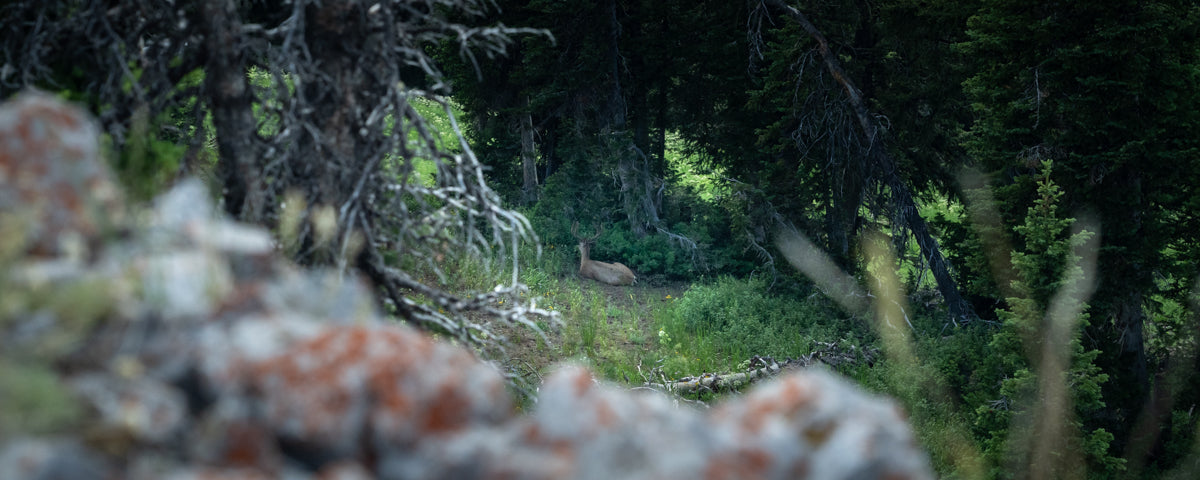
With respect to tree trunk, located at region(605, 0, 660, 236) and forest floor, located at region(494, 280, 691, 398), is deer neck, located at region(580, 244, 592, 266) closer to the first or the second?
forest floor, located at region(494, 280, 691, 398)

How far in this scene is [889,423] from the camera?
6.07 ft

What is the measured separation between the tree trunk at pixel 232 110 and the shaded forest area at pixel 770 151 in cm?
1

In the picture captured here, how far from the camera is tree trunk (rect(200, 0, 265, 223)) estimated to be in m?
3.63

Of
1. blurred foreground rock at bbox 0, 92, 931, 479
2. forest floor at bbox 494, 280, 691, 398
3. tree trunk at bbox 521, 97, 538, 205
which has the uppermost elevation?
tree trunk at bbox 521, 97, 538, 205

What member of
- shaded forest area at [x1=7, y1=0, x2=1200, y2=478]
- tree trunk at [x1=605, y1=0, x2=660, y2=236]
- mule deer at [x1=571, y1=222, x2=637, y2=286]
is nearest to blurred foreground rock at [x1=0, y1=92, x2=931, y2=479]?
shaded forest area at [x1=7, y1=0, x2=1200, y2=478]

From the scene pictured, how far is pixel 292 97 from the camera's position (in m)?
3.84

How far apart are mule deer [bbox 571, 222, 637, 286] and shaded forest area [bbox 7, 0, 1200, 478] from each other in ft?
2.05

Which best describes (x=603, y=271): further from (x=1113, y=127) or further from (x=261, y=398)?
(x=261, y=398)

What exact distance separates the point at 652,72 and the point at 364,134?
11258 mm

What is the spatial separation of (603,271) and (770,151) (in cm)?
364

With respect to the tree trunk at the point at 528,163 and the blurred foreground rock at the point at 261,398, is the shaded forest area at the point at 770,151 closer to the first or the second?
the tree trunk at the point at 528,163

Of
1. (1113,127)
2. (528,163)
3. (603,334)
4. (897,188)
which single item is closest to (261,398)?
(1113,127)

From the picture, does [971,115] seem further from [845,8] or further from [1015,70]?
[1015,70]

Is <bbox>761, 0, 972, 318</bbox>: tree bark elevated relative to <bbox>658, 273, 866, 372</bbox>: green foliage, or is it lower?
elevated
